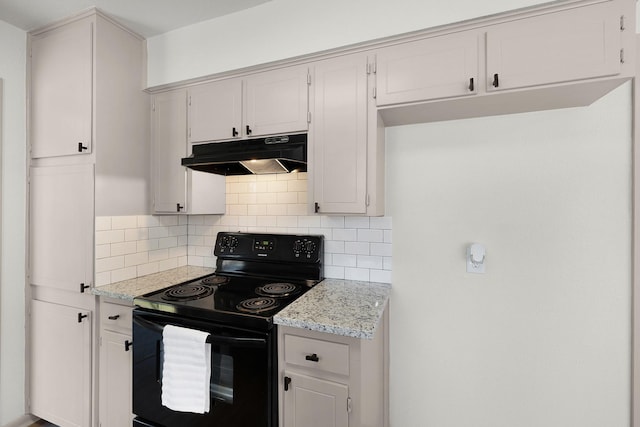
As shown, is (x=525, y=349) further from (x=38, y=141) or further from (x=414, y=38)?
(x=38, y=141)

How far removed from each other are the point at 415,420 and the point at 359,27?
214 centimetres

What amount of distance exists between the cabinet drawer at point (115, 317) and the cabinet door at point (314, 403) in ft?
3.34

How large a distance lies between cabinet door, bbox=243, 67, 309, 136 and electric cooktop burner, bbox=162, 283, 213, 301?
93 centimetres

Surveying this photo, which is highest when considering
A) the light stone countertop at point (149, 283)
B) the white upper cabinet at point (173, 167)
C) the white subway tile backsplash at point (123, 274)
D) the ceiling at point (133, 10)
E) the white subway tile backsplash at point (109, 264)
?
the ceiling at point (133, 10)

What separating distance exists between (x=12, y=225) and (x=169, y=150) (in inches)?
42.1

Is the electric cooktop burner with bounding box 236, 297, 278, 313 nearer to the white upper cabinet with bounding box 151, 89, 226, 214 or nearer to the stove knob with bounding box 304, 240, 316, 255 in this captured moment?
the stove knob with bounding box 304, 240, 316, 255

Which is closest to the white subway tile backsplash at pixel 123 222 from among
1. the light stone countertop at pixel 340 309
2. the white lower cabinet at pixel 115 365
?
the white lower cabinet at pixel 115 365

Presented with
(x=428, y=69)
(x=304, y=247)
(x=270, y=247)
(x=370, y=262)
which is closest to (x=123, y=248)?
(x=270, y=247)

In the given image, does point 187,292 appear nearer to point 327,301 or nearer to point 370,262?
point 327,301

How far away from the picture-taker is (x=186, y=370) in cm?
137

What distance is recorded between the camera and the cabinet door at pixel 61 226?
1743mm

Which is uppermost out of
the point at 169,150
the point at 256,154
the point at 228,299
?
the point at 169,150

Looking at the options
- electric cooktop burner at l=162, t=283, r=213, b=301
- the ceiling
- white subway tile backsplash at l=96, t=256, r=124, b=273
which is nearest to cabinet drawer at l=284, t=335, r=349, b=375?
electric cooktop burner at l=162, t=283, r=213, b=301

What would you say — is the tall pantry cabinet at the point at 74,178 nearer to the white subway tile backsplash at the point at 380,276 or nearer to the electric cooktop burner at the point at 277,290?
the electric cooktop burner at the point at 277,290
